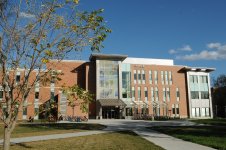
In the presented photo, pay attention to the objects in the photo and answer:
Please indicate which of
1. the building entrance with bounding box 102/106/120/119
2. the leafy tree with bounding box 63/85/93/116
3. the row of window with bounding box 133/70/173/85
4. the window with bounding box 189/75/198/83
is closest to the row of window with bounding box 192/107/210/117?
the window with bounding box 189/75/198/83

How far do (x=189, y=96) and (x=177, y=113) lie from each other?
525cm

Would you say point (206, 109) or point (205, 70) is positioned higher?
point (205, 70)

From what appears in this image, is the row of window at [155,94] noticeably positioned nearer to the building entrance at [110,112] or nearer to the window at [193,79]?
the window at [193,79]

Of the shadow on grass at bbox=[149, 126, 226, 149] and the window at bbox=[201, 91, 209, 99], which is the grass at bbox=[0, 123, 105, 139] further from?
the window at bbox=[201, 91, 209, 99]

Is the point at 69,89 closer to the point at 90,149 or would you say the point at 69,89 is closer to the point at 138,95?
the point at 90,149

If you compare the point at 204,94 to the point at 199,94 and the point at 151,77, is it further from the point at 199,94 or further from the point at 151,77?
the point at 151,77

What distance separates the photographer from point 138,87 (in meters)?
60.7

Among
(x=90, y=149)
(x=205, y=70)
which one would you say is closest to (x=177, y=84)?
(x=205, y=70)

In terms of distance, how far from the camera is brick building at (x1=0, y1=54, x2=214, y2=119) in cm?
5416

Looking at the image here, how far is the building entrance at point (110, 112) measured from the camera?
180 feet

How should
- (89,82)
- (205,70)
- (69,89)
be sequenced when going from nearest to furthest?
(69,89), (89,82), (205,70)

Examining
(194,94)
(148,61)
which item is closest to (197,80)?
(194,94)

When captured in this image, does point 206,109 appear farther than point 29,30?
Yes

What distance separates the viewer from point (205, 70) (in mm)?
65562
